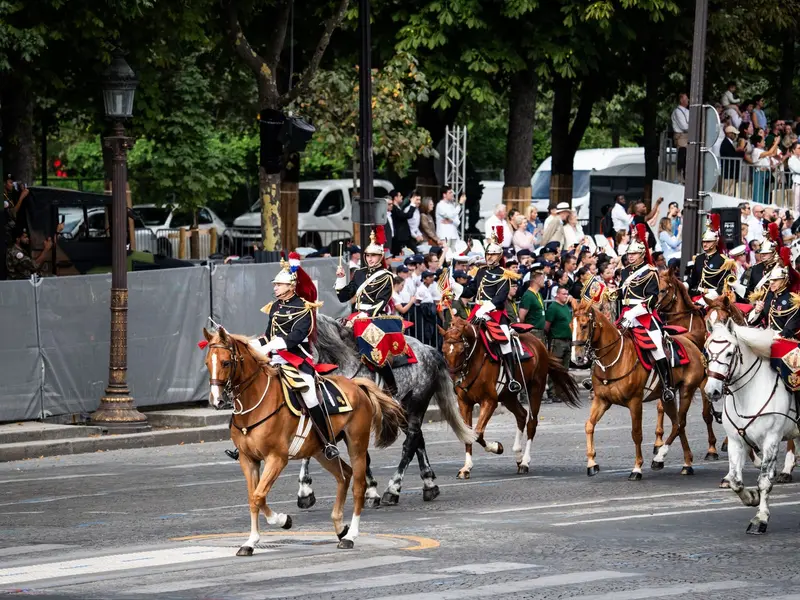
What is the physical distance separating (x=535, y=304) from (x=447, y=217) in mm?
6679

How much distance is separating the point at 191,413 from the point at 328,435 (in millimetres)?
10207

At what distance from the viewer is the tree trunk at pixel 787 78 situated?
47728 mm

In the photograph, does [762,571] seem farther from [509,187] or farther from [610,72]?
[610,72]

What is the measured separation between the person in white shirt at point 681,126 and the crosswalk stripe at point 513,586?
19251 millimetres

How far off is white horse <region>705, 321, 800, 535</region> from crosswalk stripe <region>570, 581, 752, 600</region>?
344 cm

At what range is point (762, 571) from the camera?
1400 centimetres

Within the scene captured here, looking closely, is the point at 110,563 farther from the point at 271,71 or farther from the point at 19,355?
the point at 271,71

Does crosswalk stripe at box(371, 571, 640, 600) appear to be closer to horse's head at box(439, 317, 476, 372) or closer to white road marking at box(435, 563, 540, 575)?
white road marking at box(435, 563, 540, 575)

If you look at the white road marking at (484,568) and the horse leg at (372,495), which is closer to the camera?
the white road marking at (484,568)

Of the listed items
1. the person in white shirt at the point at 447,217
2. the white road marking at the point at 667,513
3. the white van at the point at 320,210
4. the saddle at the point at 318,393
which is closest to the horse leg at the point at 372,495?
the white road marking at the point at 667,513

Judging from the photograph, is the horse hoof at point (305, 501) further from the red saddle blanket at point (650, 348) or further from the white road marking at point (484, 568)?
the red saddle blanket at point (650, 348)

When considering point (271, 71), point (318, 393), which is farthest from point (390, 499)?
A: point (271, 71)

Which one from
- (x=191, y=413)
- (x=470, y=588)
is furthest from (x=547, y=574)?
(x=191, y=413)

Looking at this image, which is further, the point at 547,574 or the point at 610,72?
the point at 610,72
